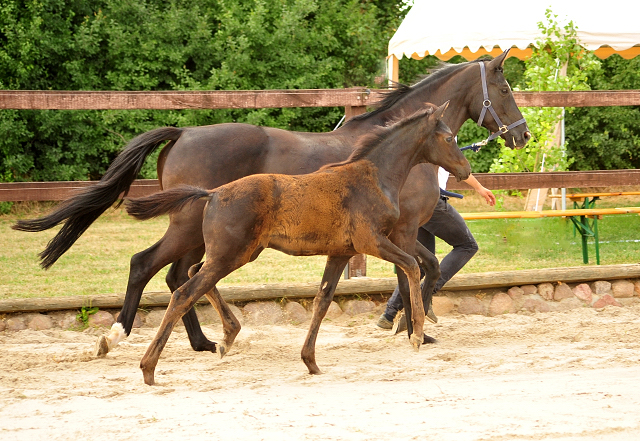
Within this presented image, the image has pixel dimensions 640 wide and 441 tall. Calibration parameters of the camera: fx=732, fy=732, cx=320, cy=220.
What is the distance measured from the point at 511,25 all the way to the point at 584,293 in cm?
462

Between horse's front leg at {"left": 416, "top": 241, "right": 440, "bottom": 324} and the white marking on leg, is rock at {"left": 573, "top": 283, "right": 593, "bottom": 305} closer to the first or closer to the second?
horse's front leg at {"left": 416, "top": 241, "right": 440, "bottom": 324}

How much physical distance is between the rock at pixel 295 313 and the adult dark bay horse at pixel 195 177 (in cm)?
97

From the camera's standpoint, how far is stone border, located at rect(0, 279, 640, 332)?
5.47 meters

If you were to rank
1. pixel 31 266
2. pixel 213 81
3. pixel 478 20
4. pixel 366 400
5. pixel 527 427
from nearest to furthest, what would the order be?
pixel 527 427
pixel 366 400
pixel 31 266
pixel 478 20
pixel 213 81

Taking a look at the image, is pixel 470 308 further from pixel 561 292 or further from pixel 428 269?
pixel 428 269

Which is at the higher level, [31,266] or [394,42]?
[394,42]

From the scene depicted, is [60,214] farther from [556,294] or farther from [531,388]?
[556,294]

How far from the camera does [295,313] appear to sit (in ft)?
19.3

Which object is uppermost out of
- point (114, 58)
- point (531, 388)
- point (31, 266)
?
point (114, 58)

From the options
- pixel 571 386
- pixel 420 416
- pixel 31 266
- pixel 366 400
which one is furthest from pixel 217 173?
pixel 31 266

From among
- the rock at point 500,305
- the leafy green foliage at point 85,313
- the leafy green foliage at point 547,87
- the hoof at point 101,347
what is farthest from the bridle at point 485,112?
the leafy green foliage at point 547,87

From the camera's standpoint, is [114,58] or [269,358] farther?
[114,58]

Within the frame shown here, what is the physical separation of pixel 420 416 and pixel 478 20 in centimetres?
754

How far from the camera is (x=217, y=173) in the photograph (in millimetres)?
4754
